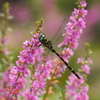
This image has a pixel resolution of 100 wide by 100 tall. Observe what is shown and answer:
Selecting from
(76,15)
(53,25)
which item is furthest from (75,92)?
(53,25)

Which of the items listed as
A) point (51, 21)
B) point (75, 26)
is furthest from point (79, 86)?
point (51, 21)

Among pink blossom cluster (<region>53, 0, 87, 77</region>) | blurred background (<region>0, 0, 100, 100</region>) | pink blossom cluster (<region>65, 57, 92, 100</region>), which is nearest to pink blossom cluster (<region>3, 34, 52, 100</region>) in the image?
pink blossom cluster (<region>53, 0, 87, 77</region>)

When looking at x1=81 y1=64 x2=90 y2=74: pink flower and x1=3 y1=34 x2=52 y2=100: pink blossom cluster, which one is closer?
x1=3 y1=34 x2=52 y2=100: pink blossom cluster

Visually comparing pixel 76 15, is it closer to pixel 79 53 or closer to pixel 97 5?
pixel 79 53

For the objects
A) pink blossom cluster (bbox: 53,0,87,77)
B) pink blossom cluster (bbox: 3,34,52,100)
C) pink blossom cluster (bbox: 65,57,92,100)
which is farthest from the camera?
pink blossom cluster (bbox: 65,57,92,100)

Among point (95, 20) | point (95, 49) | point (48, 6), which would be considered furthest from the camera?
point (48, 6)

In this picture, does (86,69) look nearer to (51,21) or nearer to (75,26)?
(75,26)

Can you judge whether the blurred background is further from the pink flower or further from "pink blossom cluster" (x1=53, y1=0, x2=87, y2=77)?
"pink blossom cluster" (x1=53, y1=0, x2=87, y2=77)

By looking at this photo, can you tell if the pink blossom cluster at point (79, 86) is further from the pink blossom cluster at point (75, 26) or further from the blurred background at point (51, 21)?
the blurred background at point (51, 21)
